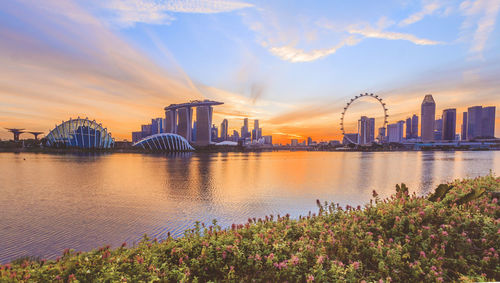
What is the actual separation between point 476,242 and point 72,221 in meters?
13.4

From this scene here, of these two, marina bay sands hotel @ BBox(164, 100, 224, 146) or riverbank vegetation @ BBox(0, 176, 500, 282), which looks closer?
riverbank vegetation @ BBox(0, 176, 500, 282)

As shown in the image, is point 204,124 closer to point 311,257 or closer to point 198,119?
point 198,119

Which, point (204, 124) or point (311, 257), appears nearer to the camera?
point (311, 257)

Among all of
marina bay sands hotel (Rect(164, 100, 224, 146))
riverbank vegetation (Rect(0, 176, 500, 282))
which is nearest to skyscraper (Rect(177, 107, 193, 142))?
marina bay sands hotel (Rect(164, 100, 224, 146))

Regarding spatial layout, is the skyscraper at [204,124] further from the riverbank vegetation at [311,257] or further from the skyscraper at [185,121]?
the riverbank vegetation at [311,257]

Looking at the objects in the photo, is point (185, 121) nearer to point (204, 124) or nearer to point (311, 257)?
point (204, 124)

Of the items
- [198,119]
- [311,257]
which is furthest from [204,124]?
[311,257]

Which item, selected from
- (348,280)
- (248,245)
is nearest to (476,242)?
(348,280)

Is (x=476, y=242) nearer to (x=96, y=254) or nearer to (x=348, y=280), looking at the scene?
(x=348, y=280)

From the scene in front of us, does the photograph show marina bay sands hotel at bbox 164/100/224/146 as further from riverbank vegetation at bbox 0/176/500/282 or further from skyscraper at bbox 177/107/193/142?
riverbank vegetation at bbox 0/176/500/282

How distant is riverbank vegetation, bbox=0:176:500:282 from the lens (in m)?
3.69

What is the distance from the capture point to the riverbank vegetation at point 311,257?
3.69 metres

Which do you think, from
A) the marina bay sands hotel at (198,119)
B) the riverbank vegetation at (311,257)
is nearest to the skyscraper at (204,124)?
the marina bay sands hotel at (198,119)

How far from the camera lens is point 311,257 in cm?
448
